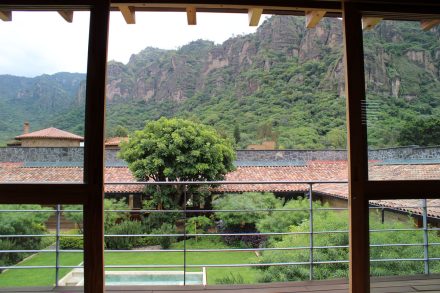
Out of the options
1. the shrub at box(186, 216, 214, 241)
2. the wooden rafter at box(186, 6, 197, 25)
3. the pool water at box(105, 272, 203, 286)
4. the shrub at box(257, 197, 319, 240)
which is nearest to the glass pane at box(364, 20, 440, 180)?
the wooden rafter at box(186, 6, 197, 25)

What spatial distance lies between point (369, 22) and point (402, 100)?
426mm

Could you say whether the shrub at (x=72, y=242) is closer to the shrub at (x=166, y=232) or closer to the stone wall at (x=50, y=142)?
the stone wall at (x=50, y=142)

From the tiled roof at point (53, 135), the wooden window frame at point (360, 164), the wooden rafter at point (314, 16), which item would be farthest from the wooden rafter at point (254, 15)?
the tiled roof at point (53, 135)

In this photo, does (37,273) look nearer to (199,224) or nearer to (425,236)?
(425,236)

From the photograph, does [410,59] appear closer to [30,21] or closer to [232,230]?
[30,21]

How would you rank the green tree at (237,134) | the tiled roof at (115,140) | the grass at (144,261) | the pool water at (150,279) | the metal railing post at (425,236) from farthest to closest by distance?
the green tree at (237,134), the tiled roof at (115,140), the pool water at (150,279), the metal railing post at (425,236), the grass at (144,261)

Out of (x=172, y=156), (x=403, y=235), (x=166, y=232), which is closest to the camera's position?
(x=403, y=235)

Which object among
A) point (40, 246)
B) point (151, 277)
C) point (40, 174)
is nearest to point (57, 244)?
point (40, 246)

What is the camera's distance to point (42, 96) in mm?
1627

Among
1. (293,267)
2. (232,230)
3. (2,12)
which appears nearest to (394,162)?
(2,12)

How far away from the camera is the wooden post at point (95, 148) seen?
1.51m

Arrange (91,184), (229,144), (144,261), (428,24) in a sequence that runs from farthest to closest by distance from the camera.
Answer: (229,144)
(144,261)
(428,24)
(91,184)

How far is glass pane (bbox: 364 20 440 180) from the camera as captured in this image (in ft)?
5.39

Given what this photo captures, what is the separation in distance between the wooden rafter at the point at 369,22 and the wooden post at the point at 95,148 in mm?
1251
